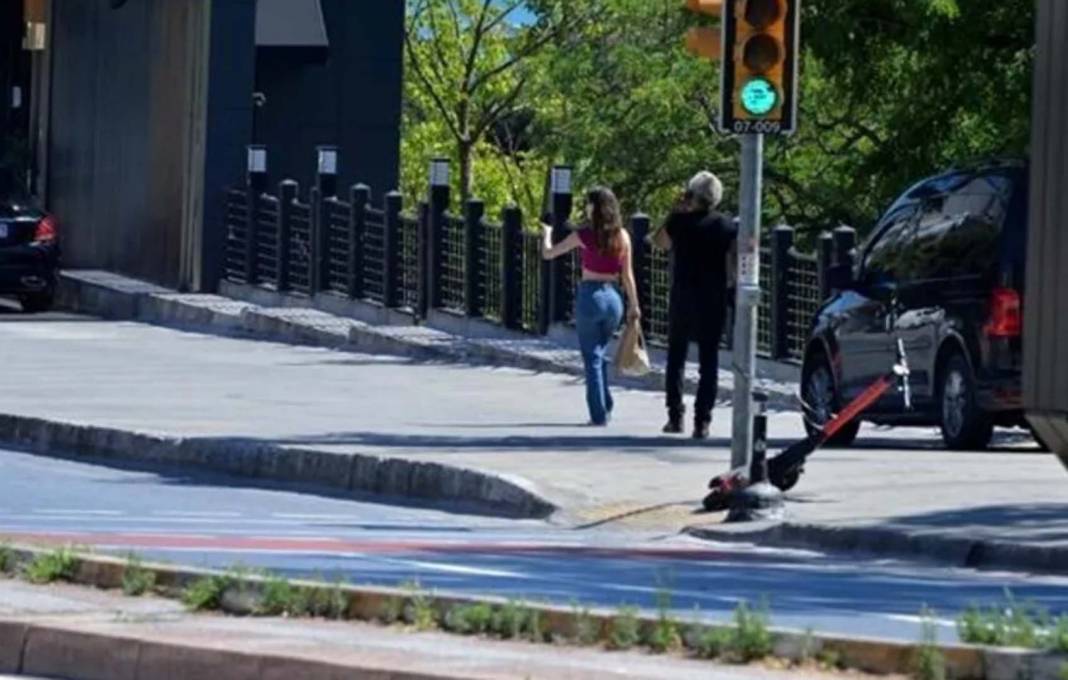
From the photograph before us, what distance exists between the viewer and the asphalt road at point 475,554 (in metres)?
12.9

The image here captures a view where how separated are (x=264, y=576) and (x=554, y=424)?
439 inches

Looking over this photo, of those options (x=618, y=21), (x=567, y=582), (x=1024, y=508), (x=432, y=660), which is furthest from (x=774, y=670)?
(x=618, y=21)

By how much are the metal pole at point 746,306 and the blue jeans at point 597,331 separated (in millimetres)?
4807

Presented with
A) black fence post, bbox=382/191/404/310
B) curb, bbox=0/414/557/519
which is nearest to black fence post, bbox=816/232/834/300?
black fence post, bbox=382/191/404/310

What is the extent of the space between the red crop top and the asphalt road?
387 cm

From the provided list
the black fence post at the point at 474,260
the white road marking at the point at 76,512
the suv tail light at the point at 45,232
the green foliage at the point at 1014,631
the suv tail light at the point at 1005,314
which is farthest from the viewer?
the suv tail light at the point at 45,232

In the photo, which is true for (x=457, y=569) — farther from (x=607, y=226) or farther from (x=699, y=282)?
(x=607, y=226)

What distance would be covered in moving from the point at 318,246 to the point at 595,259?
39.5 feet

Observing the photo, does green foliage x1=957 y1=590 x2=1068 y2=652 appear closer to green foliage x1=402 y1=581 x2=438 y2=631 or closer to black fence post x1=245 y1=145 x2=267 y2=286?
green foliage x1=402 y1=581 x2=438 y2=631

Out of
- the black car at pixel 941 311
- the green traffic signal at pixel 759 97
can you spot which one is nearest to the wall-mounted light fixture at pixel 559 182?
the black car at pixel 941 311

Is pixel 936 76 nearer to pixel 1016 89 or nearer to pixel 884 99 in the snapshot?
pixel 1016 89

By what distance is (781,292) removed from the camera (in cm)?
2719

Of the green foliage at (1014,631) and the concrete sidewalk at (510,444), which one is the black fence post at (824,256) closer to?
the concrete sidewalk at (510,444)

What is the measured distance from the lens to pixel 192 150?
36.2m
